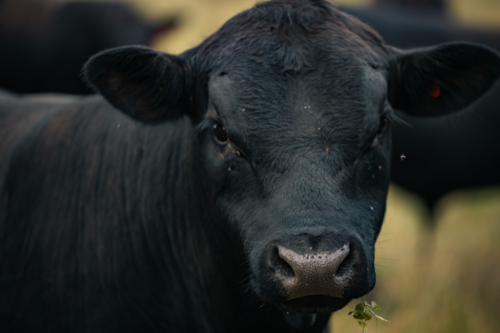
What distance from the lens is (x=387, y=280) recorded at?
269 inches

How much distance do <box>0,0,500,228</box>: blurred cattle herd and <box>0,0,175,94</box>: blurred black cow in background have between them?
19 mm

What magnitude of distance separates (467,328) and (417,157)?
287 centimetres

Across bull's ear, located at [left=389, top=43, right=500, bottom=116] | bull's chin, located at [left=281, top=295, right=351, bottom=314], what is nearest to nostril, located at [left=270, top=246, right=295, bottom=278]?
bull's chin, located at [left=281, top=295, right=351, bottom=314]

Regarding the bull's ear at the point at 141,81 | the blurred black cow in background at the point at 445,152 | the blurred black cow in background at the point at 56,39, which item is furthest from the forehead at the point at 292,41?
the blurred black cow in background at the point at 56,39

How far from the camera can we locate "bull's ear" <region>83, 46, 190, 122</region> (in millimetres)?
2945

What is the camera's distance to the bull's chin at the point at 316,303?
2260 millimetres

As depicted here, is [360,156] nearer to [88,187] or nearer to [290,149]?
[290,149]

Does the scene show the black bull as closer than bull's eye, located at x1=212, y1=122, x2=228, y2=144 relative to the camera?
Yes

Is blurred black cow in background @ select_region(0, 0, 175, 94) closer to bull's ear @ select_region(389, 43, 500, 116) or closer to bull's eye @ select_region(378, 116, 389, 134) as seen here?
bull's ear @ select_region(389, 43, 500, 116)

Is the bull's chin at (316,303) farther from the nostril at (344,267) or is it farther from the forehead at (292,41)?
the forehead at (292,41)

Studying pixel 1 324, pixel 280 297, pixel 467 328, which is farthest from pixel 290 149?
pixel 467 328

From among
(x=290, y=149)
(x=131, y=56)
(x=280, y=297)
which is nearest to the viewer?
(x=280, y=297)

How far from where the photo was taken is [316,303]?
7.47 ft

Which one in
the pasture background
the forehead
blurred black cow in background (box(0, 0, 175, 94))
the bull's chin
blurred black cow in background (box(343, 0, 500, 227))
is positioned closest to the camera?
the bull's chin
